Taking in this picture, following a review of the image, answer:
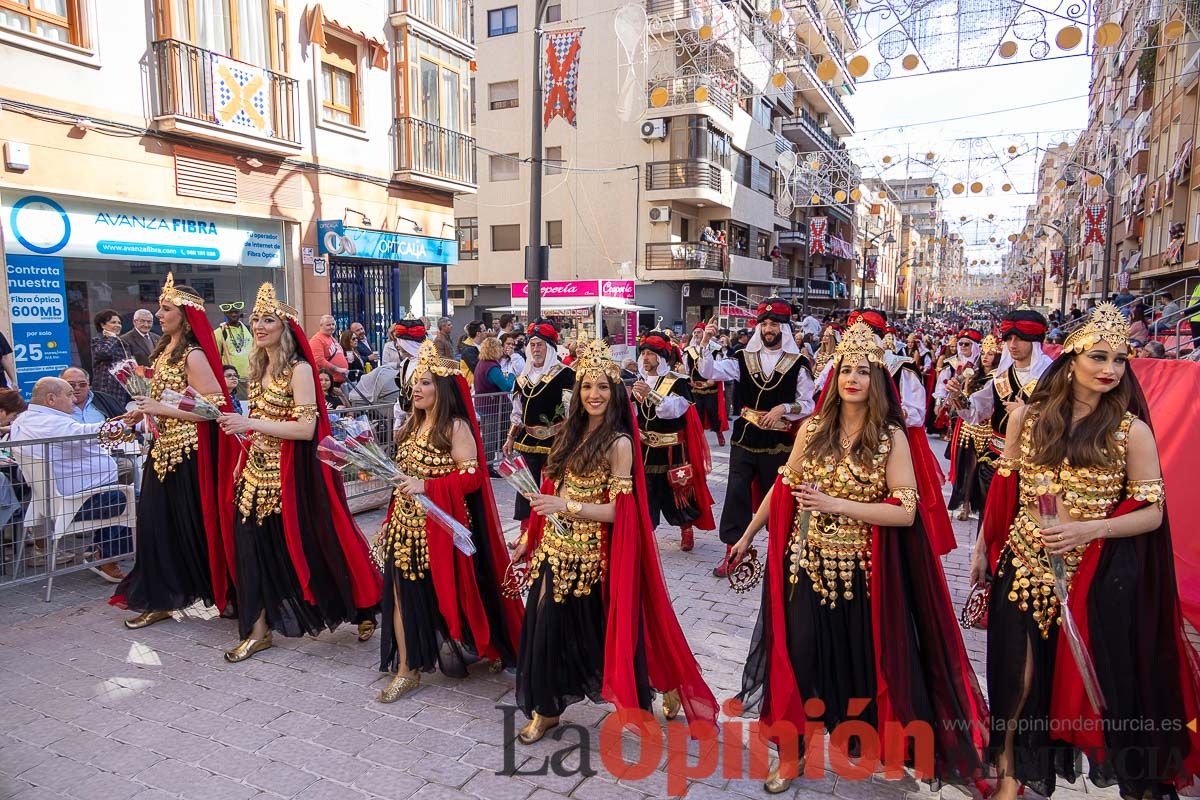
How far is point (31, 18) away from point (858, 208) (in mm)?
58522

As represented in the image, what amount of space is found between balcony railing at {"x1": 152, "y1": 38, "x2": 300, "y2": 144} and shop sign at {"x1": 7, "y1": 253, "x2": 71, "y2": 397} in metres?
2.94

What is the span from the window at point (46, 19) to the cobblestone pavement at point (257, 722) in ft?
26.4

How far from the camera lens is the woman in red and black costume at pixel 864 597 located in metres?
3.18

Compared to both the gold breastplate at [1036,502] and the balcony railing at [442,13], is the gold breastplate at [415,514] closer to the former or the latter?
the gold breastplate at [1036,502]

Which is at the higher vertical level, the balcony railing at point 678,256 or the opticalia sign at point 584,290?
the balcony railing at point 678,256

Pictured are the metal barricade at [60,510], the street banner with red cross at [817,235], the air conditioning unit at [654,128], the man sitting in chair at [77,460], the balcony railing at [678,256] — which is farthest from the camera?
the street banner with red cross at [817,235]

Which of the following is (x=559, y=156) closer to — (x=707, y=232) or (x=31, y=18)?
(x=707, y=232)

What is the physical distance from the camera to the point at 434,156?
16938 mm

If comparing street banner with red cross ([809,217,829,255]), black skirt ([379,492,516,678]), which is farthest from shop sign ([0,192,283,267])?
street banner with red cross ([809,217,829,255])

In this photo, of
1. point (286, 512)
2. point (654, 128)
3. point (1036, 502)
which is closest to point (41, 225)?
point (286, 512)

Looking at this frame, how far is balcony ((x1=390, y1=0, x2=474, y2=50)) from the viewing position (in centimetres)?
1562

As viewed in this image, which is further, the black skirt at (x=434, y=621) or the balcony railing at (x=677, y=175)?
the balcony railing at (x=677, y=175)

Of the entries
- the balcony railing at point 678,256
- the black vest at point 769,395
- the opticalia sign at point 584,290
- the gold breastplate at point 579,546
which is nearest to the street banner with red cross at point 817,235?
the balcony railing at point 678,256

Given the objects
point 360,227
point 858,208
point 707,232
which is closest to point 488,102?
point 707,232
